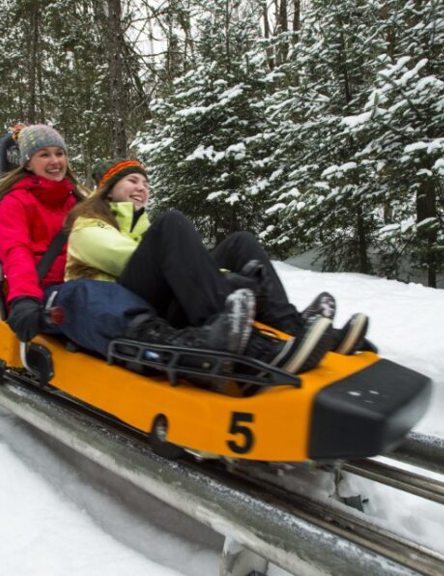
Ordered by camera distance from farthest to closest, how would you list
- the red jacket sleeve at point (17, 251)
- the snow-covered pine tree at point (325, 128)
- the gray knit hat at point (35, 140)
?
the snow-covered pine tree at point (325, 128) < the gray knit hat at point (35, 140) < the red jacket sleeve at point (17, 251)

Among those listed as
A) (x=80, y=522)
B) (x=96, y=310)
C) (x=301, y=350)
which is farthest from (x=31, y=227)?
(x=301, y=350)

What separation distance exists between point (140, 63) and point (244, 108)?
2.37 meters

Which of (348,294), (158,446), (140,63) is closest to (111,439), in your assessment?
(158,446)

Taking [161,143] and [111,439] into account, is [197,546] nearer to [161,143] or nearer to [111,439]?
[111,439]

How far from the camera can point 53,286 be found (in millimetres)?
2770

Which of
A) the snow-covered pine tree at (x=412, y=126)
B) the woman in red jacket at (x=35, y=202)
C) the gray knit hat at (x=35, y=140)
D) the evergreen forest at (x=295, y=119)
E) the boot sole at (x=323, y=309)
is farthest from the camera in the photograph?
the evergreen forest at (x=295, y=119)

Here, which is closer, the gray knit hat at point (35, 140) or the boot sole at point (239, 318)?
the boot sole at point (239, 318)

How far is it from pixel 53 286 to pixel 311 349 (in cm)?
155

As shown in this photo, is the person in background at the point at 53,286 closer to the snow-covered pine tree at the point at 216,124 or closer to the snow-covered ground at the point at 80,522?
the snow-covered ground at the point at 80,522

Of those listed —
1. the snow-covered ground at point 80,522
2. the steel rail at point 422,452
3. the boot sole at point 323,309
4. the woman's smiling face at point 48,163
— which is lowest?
the snow-covered ground at point 80,522

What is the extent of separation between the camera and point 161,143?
8.30 metres

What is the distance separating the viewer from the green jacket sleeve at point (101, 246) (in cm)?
257

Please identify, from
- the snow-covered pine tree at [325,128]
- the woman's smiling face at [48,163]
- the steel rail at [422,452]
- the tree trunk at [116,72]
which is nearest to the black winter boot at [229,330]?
the steel rail at [422,452]

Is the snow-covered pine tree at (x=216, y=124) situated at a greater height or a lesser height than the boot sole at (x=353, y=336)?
greater
